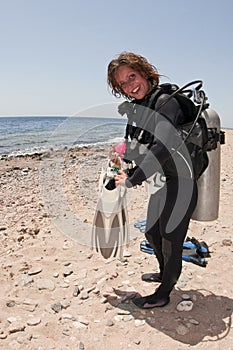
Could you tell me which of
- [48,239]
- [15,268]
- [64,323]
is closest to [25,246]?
[48,239]

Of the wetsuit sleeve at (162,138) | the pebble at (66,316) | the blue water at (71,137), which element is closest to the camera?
the wetsuit sleeve at (162,138)

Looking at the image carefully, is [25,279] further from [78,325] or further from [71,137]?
[71,137]

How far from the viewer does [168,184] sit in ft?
8.76

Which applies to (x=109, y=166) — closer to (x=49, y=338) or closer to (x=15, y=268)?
(x=49, y=338)

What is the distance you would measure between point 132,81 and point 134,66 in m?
0.12

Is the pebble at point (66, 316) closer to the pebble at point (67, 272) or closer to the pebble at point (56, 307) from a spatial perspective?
the pebble at point (56, 307)

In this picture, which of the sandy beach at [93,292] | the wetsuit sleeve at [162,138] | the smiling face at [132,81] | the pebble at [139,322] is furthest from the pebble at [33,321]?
the smiling face at [132,81]

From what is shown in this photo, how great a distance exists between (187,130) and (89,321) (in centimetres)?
169

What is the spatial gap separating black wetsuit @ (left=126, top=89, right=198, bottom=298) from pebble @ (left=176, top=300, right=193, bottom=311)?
14 centimetres

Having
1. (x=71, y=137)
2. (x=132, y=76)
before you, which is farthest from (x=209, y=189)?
(x=71, y=137)

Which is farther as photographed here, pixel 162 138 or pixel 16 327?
pixel 16 327

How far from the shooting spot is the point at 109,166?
9.68 feet

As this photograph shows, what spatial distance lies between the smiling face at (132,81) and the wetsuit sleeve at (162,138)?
0.77 ft

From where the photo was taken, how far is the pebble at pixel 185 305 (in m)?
2.85
